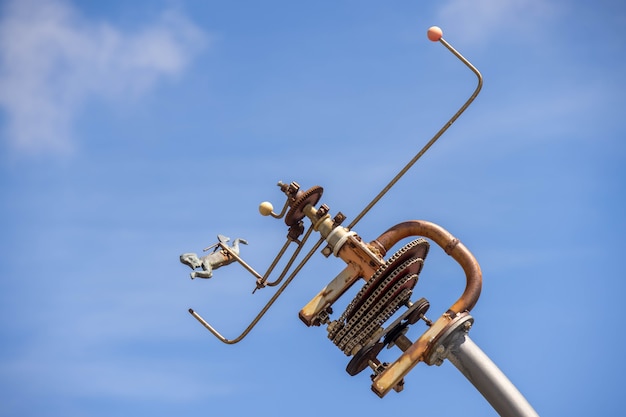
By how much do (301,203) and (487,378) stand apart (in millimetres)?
6308

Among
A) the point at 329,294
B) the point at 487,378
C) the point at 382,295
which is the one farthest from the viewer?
the point at 329,294

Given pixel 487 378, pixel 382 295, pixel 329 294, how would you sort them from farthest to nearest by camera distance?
pixel 329 294
pixel 382 295
pixel 487 378

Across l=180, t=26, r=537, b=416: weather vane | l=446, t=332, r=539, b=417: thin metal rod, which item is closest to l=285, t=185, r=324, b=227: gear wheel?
l=180, t=26, r=537, b=416: weather vane

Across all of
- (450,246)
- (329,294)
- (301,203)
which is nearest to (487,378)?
(450,246)

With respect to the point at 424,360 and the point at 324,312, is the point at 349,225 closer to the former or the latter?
the point at 324,312

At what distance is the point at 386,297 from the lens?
2505cm

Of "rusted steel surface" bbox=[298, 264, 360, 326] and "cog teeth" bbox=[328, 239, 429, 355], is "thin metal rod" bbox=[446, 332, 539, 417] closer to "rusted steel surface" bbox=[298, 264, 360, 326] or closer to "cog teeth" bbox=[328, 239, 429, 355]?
"cog teeth" bbox=[328, 239, 429, 355]

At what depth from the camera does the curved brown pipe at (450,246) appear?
25453 mm

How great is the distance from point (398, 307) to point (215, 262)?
5.14 meters

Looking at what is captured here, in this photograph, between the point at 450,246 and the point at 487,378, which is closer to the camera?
the point at 487,378

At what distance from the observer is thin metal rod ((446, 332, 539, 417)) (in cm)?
2395

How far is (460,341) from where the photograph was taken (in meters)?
24.8

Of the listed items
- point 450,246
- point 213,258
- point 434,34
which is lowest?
point 213,258

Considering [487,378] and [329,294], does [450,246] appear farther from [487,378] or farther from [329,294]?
[487,378]
